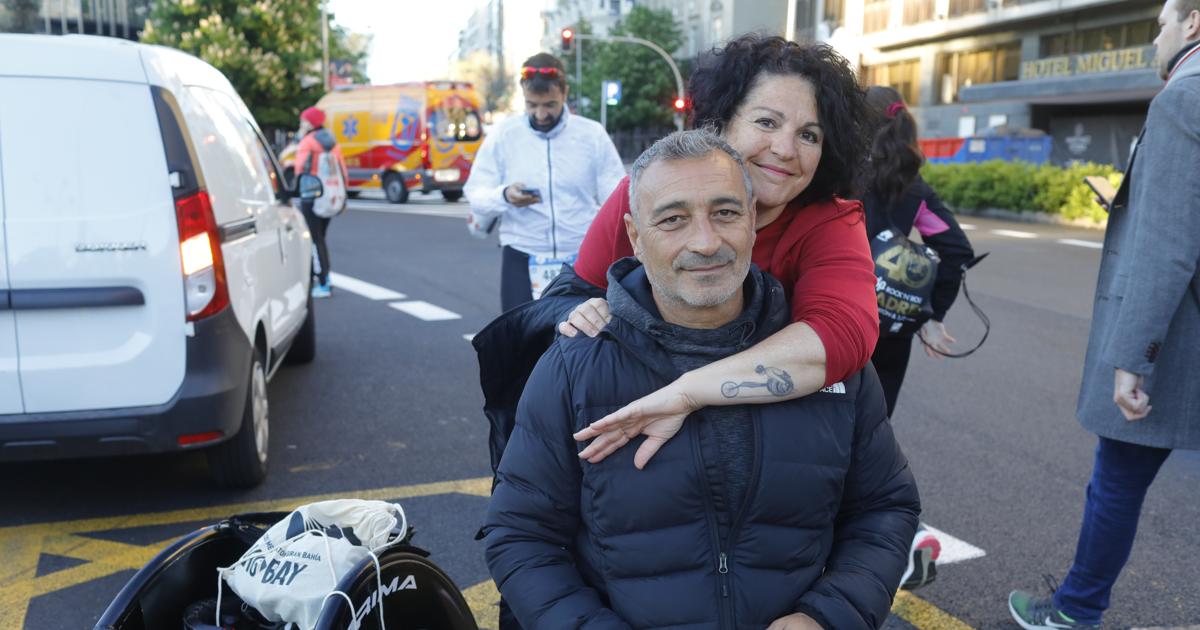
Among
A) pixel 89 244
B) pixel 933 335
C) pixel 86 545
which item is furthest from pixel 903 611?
pixel 89 244

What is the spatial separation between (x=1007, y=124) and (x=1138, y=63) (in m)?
5.97

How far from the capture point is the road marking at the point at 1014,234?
17.5 meters

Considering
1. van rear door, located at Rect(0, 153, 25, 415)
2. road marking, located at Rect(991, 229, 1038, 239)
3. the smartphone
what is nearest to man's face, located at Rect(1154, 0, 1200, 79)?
the smartphone

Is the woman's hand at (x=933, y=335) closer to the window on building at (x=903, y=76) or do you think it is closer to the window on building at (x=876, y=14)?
the window on building at (x=903, y=76)

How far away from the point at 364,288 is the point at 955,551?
27.2 feet

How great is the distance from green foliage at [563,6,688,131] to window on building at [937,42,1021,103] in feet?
63.3

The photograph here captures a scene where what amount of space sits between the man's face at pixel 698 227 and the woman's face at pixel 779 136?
0.19m

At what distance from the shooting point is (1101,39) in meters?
33.4

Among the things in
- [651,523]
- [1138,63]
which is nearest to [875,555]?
[651,523]

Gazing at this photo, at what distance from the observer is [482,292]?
11000 millimetres

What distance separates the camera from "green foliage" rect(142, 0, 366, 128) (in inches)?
1283

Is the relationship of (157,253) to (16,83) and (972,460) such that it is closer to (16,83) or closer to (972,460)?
(16,83)

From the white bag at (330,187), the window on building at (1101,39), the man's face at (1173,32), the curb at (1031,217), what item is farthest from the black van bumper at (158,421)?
the window on building at (1101,39)

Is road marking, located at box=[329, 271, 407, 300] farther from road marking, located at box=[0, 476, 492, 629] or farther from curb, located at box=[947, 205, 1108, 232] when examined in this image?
curb, located at box=[947, 205, 1108, 232]
